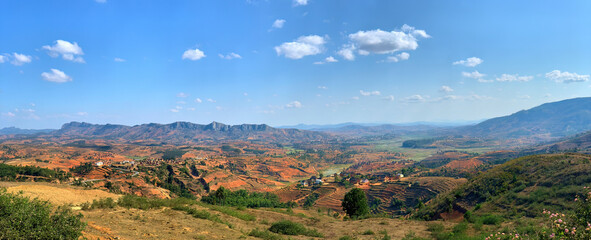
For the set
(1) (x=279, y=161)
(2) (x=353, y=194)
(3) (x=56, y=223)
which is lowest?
(1) (x=279, y=161)

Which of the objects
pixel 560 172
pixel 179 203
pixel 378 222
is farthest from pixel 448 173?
pixel 179 203

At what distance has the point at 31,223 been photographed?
296 inches

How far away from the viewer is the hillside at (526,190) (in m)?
26.0

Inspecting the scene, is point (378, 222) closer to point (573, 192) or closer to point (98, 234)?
point (573, 192)

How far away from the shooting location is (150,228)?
13.6 m

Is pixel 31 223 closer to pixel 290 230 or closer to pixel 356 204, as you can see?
pixel 290 230

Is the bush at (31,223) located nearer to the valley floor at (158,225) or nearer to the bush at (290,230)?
the valley floor at (158,225)

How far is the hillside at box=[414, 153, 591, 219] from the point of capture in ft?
85.2

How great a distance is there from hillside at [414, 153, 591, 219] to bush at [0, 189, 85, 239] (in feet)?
110

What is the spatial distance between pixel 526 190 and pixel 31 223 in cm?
4488

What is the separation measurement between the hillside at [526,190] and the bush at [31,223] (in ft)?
110

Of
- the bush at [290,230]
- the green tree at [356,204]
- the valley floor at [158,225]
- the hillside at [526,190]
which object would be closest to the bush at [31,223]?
the valley floor at [158,225]

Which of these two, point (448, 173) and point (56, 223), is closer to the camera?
point (56, 223)

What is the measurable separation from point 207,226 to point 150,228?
10.9ft
